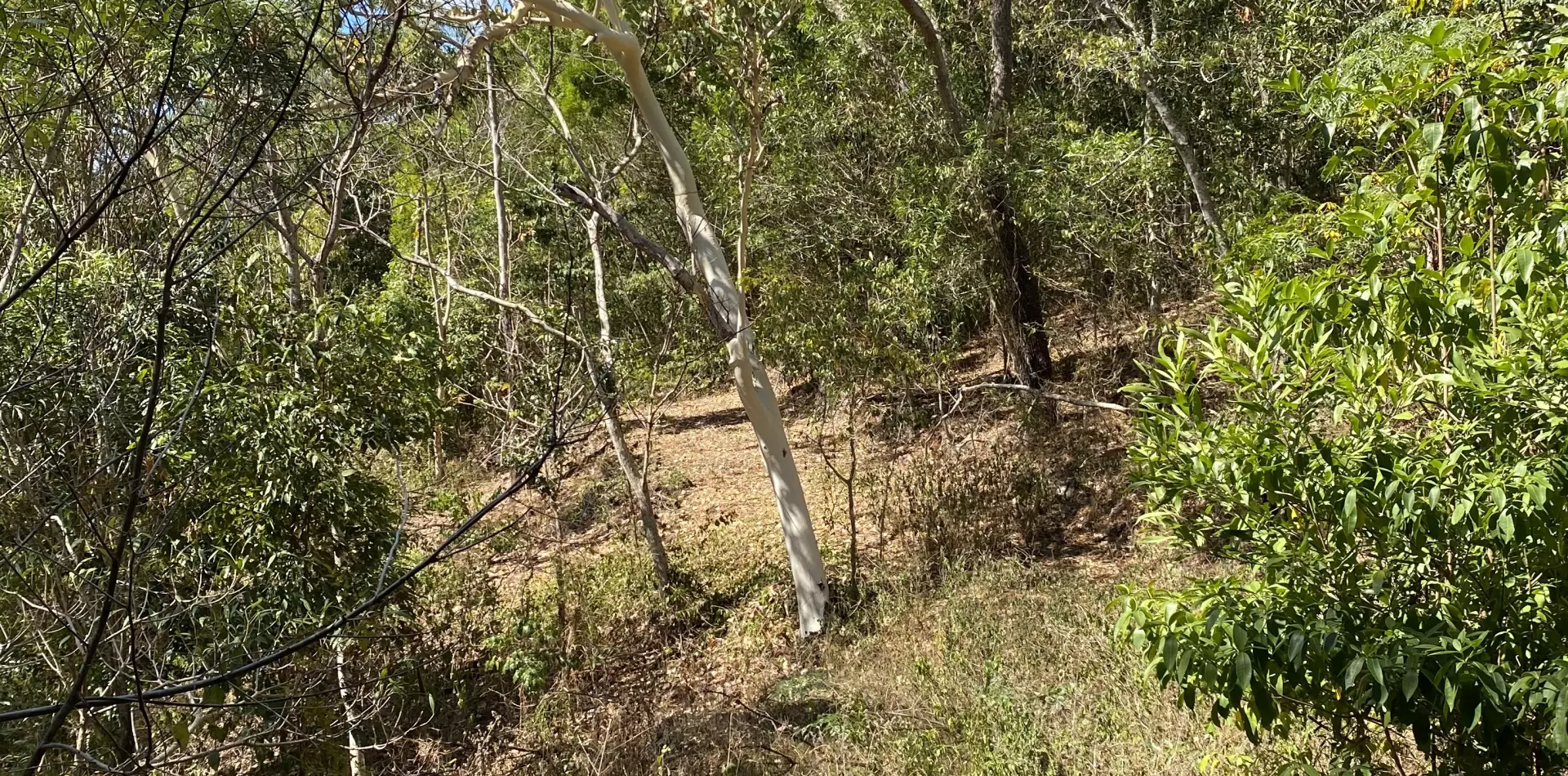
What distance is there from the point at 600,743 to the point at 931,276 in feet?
17.2

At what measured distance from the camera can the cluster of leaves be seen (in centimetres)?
221

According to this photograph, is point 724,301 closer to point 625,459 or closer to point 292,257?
point 625,459

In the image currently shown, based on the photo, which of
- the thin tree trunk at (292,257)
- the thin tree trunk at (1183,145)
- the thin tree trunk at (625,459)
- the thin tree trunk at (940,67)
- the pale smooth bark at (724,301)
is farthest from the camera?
the thin tree trunk at (1183,145)

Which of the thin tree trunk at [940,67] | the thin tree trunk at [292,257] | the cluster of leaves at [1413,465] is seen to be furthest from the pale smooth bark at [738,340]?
the cluster of leaves at [1413,465]

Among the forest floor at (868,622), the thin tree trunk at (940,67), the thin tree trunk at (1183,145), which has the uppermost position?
the thin tree trunk at (940,67)

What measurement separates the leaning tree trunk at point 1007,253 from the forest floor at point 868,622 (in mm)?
574

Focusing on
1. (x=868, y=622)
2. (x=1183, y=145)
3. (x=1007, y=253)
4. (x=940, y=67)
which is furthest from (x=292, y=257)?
(x=1183, y=145)

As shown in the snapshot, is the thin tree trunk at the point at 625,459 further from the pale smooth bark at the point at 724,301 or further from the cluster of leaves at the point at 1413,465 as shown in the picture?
the cluster of leaves at the point at 1413,465

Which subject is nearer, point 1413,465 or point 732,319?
point 1413,465

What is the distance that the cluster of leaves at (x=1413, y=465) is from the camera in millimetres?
2209

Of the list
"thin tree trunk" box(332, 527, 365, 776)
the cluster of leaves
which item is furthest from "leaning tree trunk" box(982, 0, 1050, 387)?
"thin tree trunk" box(332, 527, 365, 776)

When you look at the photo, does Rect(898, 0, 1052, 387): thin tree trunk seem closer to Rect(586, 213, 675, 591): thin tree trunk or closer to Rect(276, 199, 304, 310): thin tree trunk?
Rect(586, 213, 675, 591): thin tree trunk

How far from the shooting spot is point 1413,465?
242 centimetres

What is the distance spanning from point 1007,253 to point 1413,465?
7.53 meters
